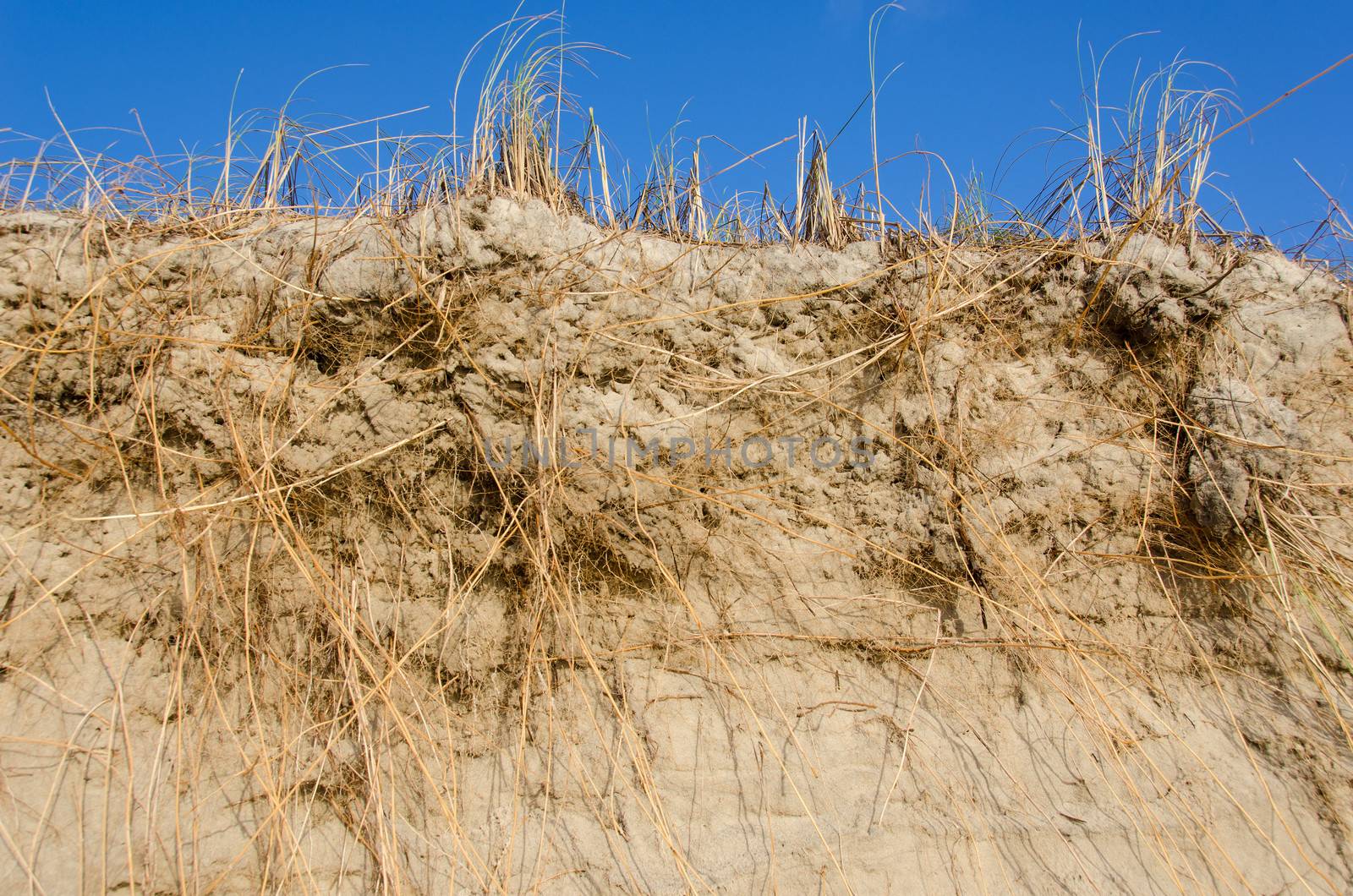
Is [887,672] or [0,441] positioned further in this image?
[887,672]

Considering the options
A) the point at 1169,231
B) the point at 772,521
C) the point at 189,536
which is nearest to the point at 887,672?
the point at 772,521

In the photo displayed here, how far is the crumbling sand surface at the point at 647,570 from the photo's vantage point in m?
1.92

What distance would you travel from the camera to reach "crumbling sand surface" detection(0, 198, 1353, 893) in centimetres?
192

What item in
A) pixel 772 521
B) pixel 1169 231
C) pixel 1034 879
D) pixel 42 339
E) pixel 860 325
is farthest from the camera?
pixel 1169 231

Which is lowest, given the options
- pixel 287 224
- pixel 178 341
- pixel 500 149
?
pixel 178 341

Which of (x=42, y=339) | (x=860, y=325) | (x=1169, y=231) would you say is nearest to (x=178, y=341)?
(x=42, y=339)

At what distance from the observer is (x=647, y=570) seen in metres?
2.19

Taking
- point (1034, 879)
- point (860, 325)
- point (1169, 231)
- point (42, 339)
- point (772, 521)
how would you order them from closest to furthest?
1. point (1034, 879)
2. point (42, 339)
3. point (772, 521)
4. point (860, 325)
5. point (1169, 231)

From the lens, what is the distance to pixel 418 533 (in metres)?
2.13

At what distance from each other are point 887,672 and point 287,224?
230cm

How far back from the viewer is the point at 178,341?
211 centimetres

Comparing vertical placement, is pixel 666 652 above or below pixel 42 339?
below

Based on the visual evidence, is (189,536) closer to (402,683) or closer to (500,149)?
(402,683)

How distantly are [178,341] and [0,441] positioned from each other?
0.53 meters
